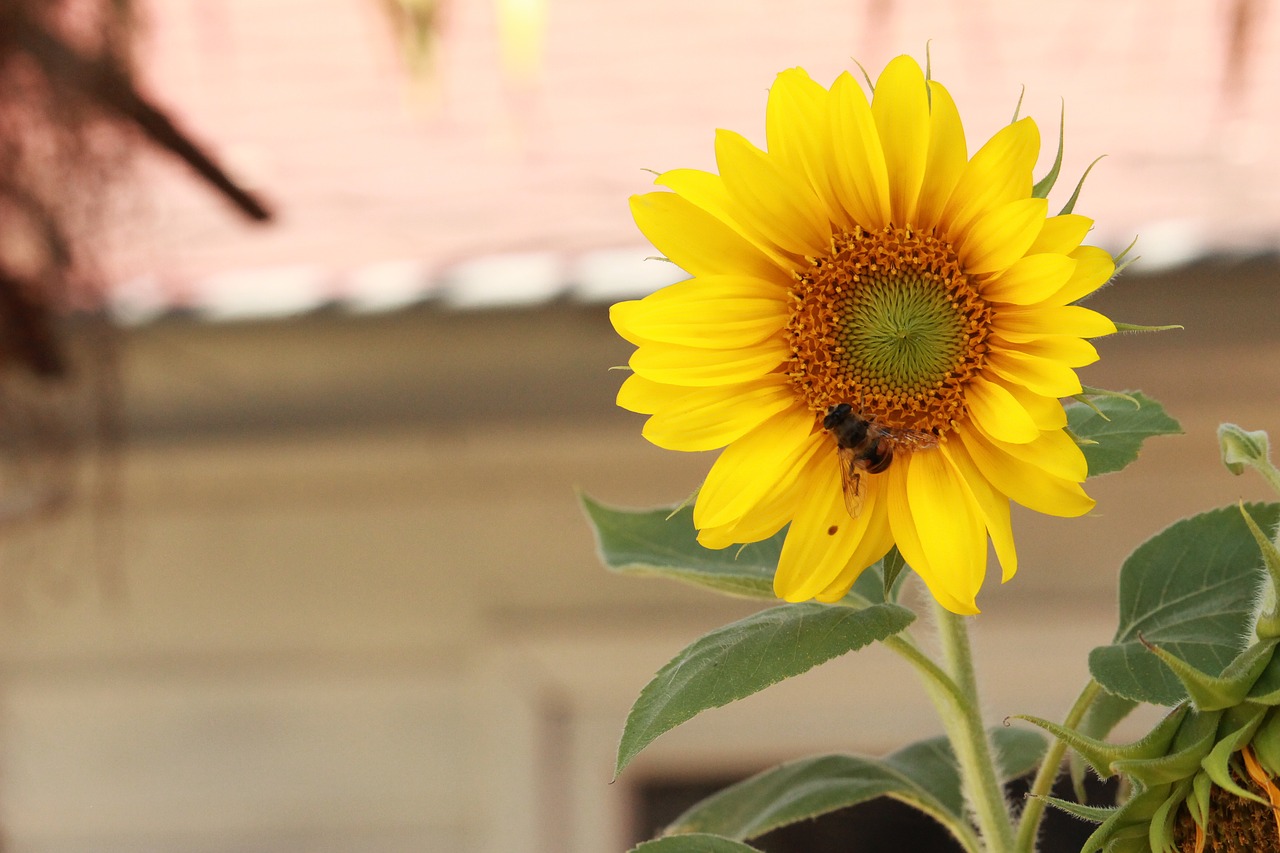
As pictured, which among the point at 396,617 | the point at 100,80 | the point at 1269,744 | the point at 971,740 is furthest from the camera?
the point at 396,617

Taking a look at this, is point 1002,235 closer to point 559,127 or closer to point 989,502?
point 989,502

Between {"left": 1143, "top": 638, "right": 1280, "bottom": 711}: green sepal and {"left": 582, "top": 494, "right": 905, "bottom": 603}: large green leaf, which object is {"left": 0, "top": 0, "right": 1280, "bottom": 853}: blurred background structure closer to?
{"left": 582, "top": 494, "right": 905, "bottom": 603}: large green leaf

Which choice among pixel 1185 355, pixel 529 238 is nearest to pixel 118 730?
pixel 529 238

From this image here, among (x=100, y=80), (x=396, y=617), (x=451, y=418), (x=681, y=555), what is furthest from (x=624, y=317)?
(x=396, y=617)

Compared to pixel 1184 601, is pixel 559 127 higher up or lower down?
higher up

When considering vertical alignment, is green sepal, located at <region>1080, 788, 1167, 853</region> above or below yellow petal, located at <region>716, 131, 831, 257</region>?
below

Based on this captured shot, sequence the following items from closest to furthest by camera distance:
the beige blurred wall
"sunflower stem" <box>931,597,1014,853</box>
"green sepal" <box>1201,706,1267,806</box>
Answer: "green sepal" <box>1201,706,1267,806</box>, "sunflower stem" <box>931,597,1014,853</box>, the beige blurred wall

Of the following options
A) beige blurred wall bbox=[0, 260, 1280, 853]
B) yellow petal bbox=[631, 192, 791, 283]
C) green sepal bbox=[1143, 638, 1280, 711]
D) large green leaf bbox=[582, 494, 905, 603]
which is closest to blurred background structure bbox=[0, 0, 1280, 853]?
beige blurred wall bbox=[0, 260, 1280, 853]
